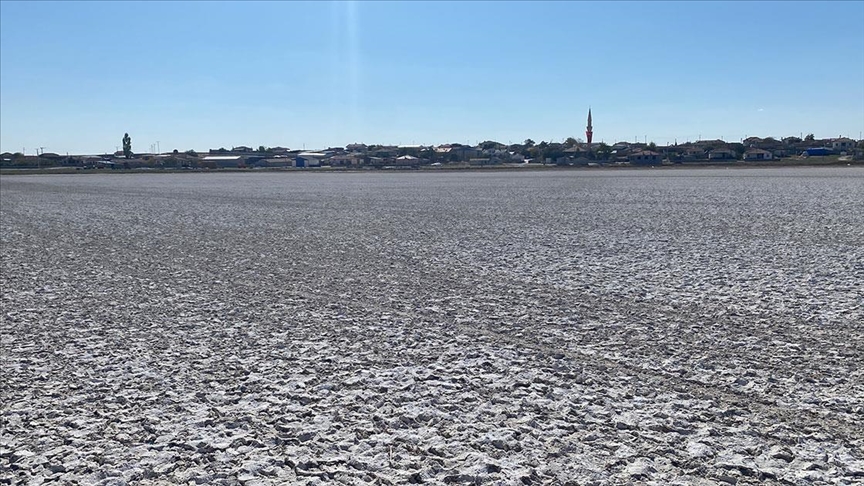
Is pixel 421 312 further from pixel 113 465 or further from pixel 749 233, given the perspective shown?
pixel 749 233

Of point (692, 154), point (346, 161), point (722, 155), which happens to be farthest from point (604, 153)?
point (346, 161)

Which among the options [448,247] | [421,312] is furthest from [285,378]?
[448,247]

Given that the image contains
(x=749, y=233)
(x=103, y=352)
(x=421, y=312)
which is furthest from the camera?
(x=749, y=233)

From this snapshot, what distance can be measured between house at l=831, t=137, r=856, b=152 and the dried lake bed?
14419 centimetres

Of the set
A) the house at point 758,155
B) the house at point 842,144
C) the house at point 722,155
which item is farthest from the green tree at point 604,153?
the house at point 842,144

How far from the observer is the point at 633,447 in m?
4.54

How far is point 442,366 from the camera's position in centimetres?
636

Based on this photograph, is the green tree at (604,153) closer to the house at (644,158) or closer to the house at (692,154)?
the house at (644,158)

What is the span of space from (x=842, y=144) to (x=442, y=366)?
6332 inches

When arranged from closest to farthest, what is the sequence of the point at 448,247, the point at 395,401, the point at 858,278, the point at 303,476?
the point at 303,476 → the point at 395,401 → the point at 858,278 → the point at 448,247

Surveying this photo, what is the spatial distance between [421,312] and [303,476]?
4.36m

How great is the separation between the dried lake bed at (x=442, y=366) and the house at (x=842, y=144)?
473 ft

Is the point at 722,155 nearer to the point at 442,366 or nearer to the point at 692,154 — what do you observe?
the point at 692,154

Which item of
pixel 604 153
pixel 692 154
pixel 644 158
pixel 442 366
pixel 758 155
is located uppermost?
pixel 604 153
